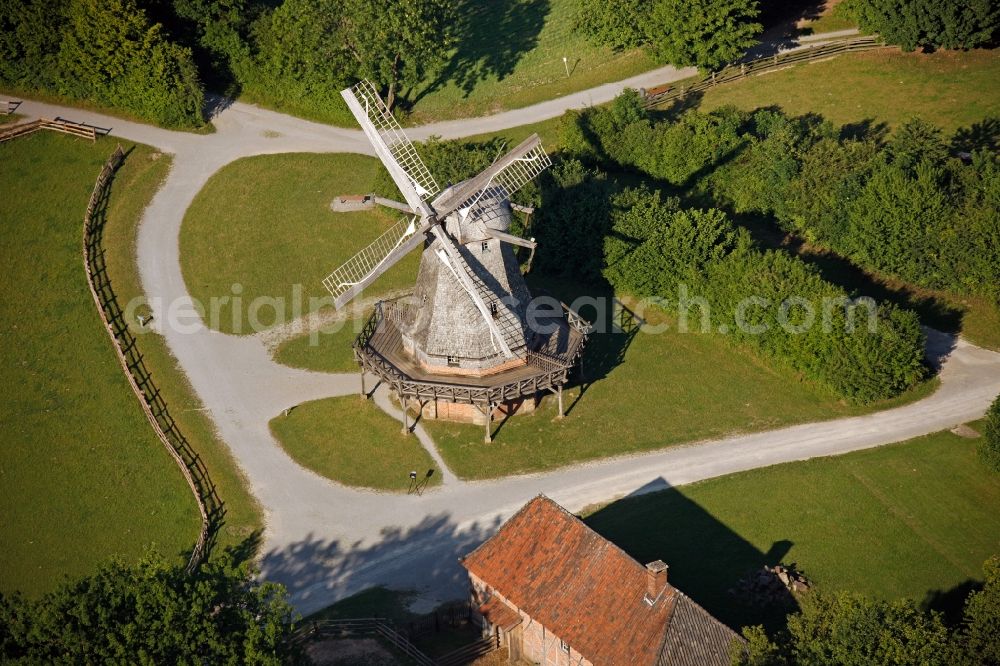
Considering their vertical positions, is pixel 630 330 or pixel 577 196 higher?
pixel 577 196

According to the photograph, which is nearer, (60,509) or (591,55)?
(60,509)

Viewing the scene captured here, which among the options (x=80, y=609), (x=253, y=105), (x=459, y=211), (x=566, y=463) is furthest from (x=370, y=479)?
(x=253, y=105)

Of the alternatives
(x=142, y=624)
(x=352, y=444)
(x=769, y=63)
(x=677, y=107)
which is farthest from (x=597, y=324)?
(x=142, y=624)

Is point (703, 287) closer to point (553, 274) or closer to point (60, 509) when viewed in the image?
point (553, 274)

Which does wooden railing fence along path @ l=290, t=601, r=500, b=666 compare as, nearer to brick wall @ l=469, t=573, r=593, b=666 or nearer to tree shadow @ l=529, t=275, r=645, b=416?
brick wall @ l=469, t=573, r=593, b=666

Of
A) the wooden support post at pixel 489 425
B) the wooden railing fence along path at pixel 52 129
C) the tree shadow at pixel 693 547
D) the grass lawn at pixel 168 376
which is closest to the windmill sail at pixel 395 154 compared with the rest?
the wooden support post at pixel 489 425

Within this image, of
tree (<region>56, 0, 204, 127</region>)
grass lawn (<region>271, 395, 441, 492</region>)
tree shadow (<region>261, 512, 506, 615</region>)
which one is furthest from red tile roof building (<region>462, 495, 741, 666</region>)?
tree (<region>56, 0, 204, 127</region>)

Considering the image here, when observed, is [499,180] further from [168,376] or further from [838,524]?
[838,524]
